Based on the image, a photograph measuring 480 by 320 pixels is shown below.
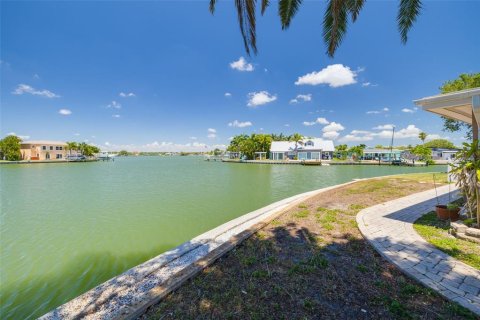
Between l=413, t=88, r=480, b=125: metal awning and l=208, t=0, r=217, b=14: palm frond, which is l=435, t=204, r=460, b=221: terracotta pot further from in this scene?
l=208, t=0, r=217, b=14: palm frond

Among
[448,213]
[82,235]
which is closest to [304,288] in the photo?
[448,213]

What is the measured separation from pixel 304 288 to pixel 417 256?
2514 millimetres

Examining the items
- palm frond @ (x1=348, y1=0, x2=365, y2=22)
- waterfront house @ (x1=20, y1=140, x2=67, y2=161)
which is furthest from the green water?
waterfront house @ (x1=20, y1=140, x2=67, y2=161)

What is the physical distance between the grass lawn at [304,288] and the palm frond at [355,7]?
5630 millimetres

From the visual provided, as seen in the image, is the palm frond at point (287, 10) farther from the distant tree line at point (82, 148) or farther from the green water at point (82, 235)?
the distant tree line at point (82, 148)

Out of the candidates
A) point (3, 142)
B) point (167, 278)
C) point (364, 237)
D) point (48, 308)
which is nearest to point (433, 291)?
point (364, 237)

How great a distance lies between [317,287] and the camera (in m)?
3.09

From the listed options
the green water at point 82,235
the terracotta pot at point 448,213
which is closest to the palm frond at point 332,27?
the terracotta pot at point 448,213

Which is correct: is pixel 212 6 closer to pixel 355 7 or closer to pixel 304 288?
pixel 355 7

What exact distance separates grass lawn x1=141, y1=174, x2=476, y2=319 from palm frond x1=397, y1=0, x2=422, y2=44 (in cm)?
533

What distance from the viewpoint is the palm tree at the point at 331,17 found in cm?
420

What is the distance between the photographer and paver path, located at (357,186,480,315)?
2.88 m

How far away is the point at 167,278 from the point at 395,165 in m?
52.2

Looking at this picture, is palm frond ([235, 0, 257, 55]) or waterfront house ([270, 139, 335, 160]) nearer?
palm frond ([235, 0, 257, 55])
